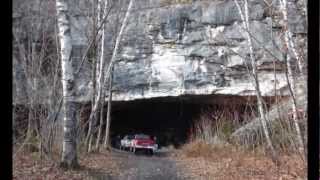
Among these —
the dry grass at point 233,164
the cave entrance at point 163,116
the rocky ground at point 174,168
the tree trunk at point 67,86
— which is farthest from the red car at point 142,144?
the tree trunk at point 67,86

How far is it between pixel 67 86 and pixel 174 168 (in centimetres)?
372

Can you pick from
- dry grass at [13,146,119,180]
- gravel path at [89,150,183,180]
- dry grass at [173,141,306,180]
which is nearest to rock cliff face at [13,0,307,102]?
dry grass at [173,141,306,180]

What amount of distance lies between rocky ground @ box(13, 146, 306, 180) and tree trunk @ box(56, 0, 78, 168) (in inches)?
12.8

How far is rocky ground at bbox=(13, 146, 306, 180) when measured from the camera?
7.36 meters

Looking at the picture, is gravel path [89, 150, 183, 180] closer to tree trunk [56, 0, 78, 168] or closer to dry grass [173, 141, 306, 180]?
dry grass [173, 141, 306, 180]

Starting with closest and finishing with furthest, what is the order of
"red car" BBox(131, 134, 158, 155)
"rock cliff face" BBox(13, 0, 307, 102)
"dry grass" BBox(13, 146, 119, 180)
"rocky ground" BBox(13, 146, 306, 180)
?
"dry grass" BBox(13, 146, 119, 180) < "rocky ground" BBox(13, 146, 306, 180) < "rock cliff face" BBox(13, 0, 307, 102) < "red car" BBox(131, 134, 158, 155)

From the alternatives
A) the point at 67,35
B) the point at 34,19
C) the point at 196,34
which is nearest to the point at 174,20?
the point at 196,34

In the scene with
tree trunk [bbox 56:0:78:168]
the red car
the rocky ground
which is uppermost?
tree trunk [bbox 56:0:78:168]

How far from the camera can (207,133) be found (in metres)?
12.2

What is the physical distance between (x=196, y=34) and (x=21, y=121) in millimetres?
5485

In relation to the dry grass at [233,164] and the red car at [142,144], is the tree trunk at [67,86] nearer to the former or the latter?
the dry grass at [233,164]

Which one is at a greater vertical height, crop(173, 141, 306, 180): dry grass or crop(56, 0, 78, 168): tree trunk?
crop(56, 0, 78, 168): tree trunk

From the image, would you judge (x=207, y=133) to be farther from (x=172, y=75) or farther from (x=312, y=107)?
(x=312, y=107)

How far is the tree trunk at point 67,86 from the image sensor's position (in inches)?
282
